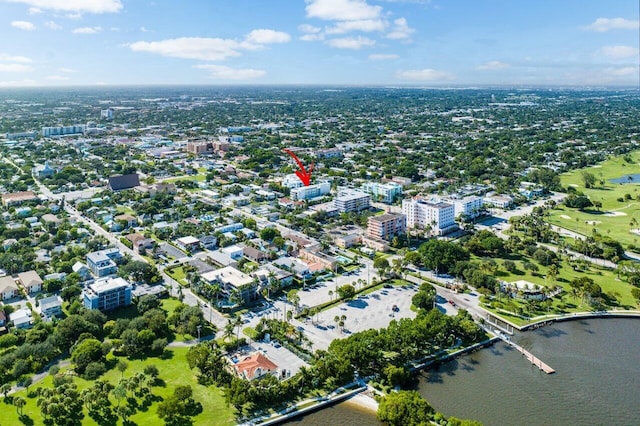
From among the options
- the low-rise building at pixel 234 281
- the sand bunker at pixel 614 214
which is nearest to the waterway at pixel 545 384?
the low-rise building at pixel 234 281

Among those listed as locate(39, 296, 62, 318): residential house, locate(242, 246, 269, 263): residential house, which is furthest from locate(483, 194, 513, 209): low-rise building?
locate(39, 296, 62, 318): residential house

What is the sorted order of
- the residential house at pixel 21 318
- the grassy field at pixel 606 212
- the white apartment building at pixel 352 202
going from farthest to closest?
1. the white apartment building at pixel 352 202
2. the grassy field at pixel 606 212
3. the residential house at pixel 21 318

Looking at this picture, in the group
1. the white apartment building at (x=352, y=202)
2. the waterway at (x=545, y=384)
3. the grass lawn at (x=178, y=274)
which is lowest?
the waterway at (x=545, y=384)

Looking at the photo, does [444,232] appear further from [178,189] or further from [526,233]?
[178,189]

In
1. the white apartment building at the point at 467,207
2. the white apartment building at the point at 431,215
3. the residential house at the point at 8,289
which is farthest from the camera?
the white apartment building at the point at 467,207

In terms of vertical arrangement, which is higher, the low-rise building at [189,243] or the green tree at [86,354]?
the low-rise building at [189,243]

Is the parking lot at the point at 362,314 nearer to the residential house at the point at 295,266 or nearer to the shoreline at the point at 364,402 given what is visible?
the shoreline at the point at 364,402

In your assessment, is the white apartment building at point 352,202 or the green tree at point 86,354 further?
the white apartment building at point 352,202
